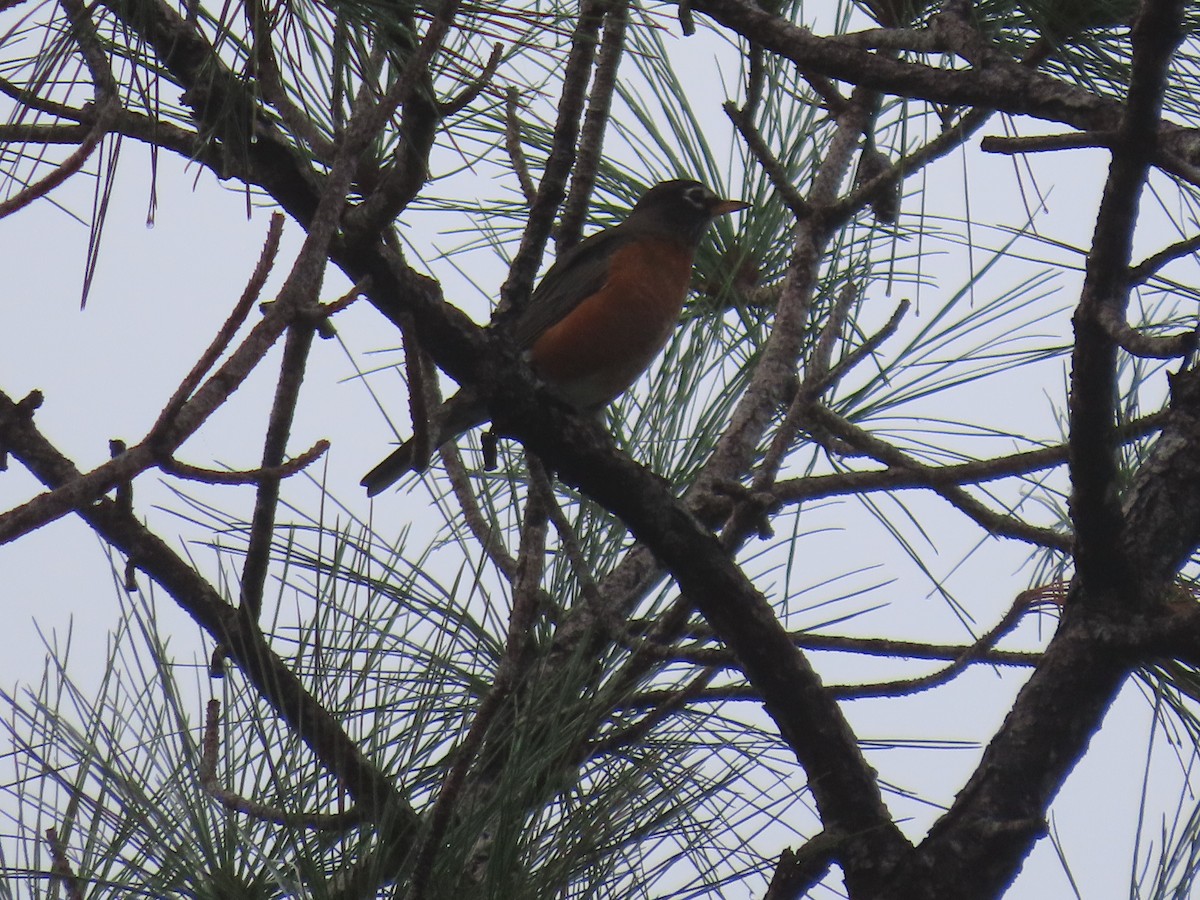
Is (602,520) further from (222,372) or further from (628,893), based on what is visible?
(222,372)

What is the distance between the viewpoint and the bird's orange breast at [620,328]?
4.04m

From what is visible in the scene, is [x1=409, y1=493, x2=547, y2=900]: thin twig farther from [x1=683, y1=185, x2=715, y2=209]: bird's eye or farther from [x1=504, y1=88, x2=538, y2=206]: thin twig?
[x1=683, y1=185, x2=715, y2=209]: bird's eye

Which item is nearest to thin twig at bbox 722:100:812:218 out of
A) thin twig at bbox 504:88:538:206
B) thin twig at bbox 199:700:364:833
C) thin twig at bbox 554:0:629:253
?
thin twig at bbox 554:0:629:253

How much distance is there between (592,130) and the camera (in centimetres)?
267

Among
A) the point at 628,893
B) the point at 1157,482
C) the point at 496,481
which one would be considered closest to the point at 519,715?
the point at 628,893

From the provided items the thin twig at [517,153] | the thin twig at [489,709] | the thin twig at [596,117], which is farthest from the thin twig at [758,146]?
the thin twig at [489,709]

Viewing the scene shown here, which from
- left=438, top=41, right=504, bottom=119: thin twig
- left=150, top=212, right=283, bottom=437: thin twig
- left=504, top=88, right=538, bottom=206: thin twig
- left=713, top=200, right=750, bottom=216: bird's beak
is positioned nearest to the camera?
left=150, top=212, right=283, bottom=437: thin twig

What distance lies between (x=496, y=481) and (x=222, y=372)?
8.87 feet

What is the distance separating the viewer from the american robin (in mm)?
3996

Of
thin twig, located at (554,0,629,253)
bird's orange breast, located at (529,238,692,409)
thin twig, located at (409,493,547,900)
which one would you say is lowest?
thin twig, located at (409,493,547,900)

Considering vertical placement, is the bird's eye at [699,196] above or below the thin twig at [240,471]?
above

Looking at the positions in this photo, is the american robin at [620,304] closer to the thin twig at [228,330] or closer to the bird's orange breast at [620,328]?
the bird's orange breast at [620,328]

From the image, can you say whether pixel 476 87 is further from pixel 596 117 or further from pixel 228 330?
pixel 596 117

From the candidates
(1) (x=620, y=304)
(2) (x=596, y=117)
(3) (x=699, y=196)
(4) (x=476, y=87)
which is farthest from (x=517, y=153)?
(4) (x=476, y=87)
